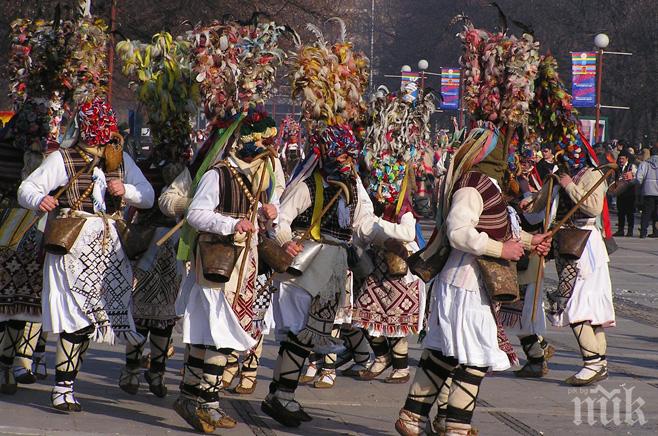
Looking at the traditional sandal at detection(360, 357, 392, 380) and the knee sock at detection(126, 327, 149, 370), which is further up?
the knee sock at detection(126, 327, 149, 370)

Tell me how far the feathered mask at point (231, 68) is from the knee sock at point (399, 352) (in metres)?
2.41

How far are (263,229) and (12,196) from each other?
1937 mm

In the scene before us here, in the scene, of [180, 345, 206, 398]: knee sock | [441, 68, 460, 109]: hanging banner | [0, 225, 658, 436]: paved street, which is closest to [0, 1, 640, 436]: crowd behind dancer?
[180, 345, 206, 398]: knee sock

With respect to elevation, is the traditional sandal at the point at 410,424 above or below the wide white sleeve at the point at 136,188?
below

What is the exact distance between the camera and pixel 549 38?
5022 cm

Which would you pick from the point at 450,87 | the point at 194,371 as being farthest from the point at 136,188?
the point at 450,87

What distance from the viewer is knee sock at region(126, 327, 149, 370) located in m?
8.68

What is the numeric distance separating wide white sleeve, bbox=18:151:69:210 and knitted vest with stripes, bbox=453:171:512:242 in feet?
8.34

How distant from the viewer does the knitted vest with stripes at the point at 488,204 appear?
6934 millimetres

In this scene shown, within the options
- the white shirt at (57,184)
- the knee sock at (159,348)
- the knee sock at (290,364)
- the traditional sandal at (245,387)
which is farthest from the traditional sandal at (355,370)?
the white shirt at (57,184)

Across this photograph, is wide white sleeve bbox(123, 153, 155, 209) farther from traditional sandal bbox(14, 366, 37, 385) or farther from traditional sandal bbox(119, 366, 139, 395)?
traditional sandal bbox(14, 366, 37, 385)

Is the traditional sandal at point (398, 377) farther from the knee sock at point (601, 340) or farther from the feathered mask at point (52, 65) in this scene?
the feathered mask at point (52, 65)

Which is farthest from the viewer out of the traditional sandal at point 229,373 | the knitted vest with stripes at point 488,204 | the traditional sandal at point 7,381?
the traditional sandal at point 229,373

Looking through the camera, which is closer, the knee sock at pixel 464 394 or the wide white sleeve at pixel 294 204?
the knee sock at pixel 464 394
